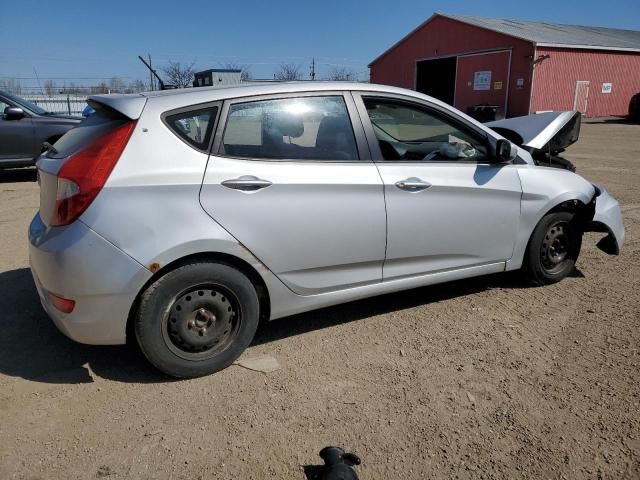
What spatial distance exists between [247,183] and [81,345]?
1.67 metres

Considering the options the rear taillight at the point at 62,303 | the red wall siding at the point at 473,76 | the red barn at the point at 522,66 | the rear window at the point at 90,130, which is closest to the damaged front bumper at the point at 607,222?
the rear window at the point at 90,130

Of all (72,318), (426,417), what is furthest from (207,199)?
(426,417)

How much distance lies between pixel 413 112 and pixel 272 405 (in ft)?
7.63

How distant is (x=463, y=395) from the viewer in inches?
111

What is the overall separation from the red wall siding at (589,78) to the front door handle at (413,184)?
2825 cm

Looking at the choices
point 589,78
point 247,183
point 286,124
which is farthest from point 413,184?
point 589,78

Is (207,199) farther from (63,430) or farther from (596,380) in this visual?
(596,380)

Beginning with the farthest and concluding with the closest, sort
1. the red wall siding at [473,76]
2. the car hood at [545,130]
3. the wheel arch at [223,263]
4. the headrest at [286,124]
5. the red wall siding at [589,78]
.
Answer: the red wall siding at [473,76], the red wall siding at [589,78], the car hood at [545,130], the headrest at [286,124], the wheel arch at [223,263]

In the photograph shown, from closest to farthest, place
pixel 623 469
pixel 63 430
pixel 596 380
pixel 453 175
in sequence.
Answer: pixel 623 469
pixel 63 430
pixel 596 380
pixel 453 175

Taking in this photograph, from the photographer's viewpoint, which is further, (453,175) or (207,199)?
(453,175)

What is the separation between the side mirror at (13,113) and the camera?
902 cm

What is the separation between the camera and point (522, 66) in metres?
28.8

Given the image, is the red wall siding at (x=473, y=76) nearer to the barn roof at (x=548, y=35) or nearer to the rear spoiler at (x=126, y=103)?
the barn roof at (x=548, y=35)

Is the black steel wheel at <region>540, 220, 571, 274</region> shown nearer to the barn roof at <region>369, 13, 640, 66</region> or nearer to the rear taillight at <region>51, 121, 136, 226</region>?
the rear taillight at <region>51, 121, 136, 226</region>
